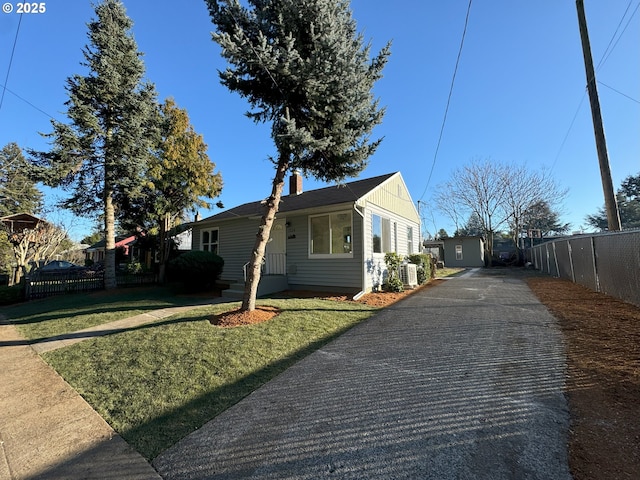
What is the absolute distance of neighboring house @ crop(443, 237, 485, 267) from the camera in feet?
94.1

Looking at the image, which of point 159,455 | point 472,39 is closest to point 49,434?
point 159,455

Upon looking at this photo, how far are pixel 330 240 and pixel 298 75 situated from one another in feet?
18.3

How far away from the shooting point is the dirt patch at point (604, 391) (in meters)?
1.96

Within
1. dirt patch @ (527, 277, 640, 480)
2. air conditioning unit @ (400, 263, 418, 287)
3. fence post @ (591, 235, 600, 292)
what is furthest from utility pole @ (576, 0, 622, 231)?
air conditioning unit @ (400, 263, 418, 287)

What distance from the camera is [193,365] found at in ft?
12.9

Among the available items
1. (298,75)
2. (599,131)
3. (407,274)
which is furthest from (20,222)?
(599,131)

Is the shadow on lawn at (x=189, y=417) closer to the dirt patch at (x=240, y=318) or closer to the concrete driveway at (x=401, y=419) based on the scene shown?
the concrete driveway at (x=401, y=419)

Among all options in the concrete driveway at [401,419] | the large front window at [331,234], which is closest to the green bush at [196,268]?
the large front window at [331,234]

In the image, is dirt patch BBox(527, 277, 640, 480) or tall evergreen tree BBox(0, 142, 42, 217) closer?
dirt patch BBox(527, 277, 640, 480)

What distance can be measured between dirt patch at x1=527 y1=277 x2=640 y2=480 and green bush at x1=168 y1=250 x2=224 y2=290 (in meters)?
10.4

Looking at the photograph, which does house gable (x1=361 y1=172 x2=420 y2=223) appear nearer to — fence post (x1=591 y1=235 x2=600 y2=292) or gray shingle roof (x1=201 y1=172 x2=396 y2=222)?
gray shingle roof (x1=201 y1=172 x2=396 y2=222)

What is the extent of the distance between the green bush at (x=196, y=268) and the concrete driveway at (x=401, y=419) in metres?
7.75

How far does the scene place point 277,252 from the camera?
11586 millimetres

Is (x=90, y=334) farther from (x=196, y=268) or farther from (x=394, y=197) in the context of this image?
(x=394, y=197)
